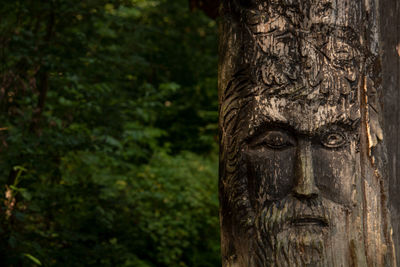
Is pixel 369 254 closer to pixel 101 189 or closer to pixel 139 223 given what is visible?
pixel 101 189

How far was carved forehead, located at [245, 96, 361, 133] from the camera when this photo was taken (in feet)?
7.66

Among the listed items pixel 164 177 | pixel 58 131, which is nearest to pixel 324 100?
pixel 58 131

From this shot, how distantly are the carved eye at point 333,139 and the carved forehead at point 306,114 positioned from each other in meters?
0.05

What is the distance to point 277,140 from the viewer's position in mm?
2393

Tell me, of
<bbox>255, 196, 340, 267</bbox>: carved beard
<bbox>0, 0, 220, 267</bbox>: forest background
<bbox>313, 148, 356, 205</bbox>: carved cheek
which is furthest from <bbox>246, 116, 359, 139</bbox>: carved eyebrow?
<bbox>0, 0, 220, 267</bbox>: forest background

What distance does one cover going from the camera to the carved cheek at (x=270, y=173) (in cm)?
236

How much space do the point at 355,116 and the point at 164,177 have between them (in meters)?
5.26

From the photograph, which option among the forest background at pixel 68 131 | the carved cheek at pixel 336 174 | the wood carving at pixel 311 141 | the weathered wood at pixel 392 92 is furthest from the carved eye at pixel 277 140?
the forest background at pixel 68 131

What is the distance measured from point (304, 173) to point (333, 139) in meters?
0.21

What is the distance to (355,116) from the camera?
2.36 metres

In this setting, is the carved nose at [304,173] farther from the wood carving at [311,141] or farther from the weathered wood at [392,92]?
the weathered wood at [392,92]

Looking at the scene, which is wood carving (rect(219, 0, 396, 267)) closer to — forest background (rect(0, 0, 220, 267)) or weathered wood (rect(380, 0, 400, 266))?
weathered wood (rect(380, 0, 400, 266))

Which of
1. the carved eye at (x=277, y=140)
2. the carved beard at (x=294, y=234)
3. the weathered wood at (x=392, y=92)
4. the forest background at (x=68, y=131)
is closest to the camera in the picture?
the carved beard at (x=294, y=234)

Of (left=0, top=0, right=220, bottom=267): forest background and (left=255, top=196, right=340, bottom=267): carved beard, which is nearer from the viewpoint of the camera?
(left=255, top=196, right=340, bottom=267): carved beard
